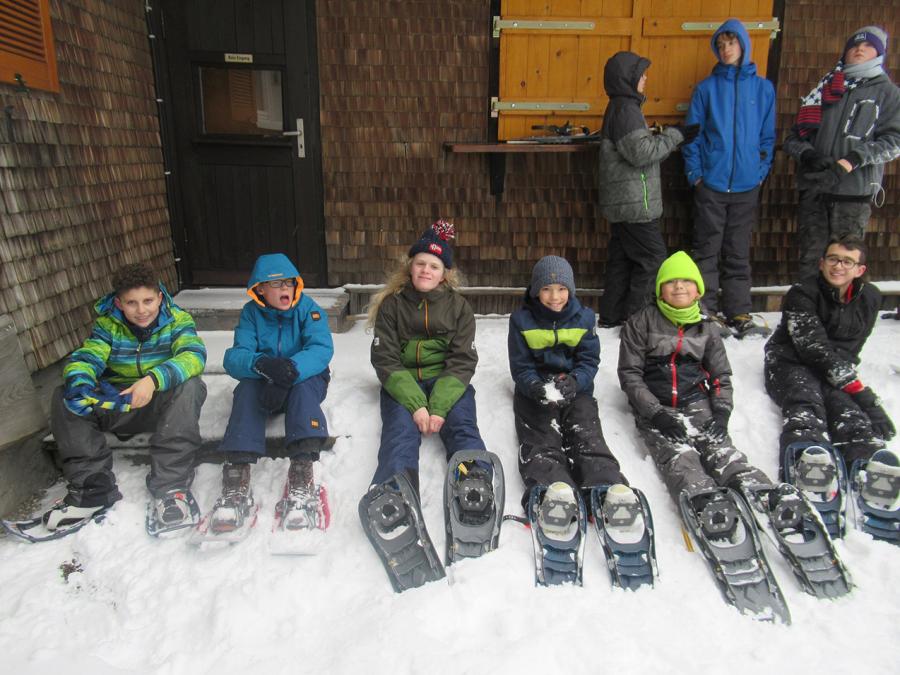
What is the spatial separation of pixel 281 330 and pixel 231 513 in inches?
37.6

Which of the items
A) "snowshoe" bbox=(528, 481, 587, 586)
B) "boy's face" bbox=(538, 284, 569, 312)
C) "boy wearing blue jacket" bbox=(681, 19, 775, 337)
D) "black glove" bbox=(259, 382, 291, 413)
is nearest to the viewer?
"snowshoe" bbox=(528, 481, 587, 586)

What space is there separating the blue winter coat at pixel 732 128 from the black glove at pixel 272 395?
3.28m

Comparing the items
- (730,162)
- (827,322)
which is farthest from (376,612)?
(730,162)

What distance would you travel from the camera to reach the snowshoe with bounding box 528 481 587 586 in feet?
7.80

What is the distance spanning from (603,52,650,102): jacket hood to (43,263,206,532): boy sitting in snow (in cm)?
311

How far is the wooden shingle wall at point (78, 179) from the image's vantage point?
3.14 metres

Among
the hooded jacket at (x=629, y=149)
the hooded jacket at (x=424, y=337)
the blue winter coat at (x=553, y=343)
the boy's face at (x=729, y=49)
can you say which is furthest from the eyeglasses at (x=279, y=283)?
the boy's face at (x=729, y=49)

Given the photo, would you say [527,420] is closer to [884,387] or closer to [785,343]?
[785,343]

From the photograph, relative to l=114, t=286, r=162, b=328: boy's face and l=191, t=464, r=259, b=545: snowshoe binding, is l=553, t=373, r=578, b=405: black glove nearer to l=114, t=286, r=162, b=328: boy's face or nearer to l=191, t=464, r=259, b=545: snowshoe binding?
l=191, t=464, r=259, b=545: snowshoe binding

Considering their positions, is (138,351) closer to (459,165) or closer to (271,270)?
(271,270)

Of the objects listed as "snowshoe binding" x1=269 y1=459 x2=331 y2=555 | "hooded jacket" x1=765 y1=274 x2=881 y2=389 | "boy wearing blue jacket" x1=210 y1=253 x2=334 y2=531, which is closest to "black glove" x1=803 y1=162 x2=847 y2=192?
"hooded jacket" x1=765 y1=274 x2=881 y2=389

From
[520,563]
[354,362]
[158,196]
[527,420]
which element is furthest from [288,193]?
[520,563]

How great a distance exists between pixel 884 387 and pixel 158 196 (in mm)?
5100

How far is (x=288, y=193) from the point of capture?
5.02m
